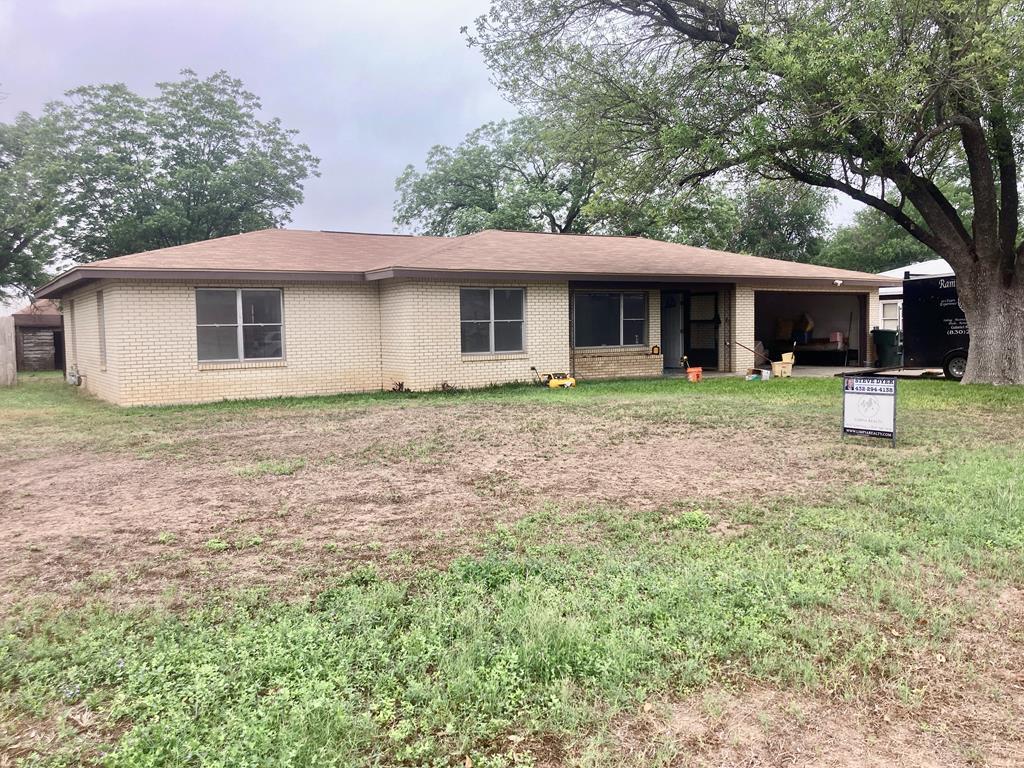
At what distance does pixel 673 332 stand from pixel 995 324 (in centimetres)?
757

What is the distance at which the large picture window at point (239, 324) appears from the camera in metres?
14.1

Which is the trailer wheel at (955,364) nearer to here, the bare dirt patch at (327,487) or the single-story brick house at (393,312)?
the single-story brick house at (393,312)

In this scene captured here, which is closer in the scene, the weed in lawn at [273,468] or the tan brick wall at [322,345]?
the weed in lawn at [273,468]

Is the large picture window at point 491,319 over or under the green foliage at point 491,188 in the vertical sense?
under

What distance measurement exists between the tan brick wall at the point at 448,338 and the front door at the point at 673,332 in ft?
13.9

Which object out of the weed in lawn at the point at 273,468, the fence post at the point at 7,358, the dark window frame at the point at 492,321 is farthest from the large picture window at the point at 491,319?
the fence post at the point at 7,358

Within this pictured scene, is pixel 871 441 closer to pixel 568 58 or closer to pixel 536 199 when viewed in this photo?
pixel 568 58

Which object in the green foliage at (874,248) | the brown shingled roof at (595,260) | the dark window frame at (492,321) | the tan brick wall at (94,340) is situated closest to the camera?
the tan brick wall at (94,340)

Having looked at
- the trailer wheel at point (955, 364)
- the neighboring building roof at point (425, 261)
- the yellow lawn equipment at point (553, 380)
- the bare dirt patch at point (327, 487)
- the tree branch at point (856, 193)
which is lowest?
the bare dirt patch at point (327, 487)

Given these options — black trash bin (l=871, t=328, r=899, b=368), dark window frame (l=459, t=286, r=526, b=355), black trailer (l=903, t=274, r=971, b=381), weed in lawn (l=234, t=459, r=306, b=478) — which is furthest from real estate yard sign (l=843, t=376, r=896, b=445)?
black trash bin (l=871, t=328, r=899, b=368)

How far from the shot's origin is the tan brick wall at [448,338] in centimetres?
1497

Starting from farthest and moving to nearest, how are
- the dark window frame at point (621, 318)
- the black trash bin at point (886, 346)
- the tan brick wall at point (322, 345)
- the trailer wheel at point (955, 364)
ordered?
the black trash bin at point (886, 346), the dark window frame at point (621, 318), the trailer wheel at point (955, 364), the tan brick wall at point (322, 345)

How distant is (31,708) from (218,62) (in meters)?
37.9

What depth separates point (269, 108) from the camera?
36062 millimetres
